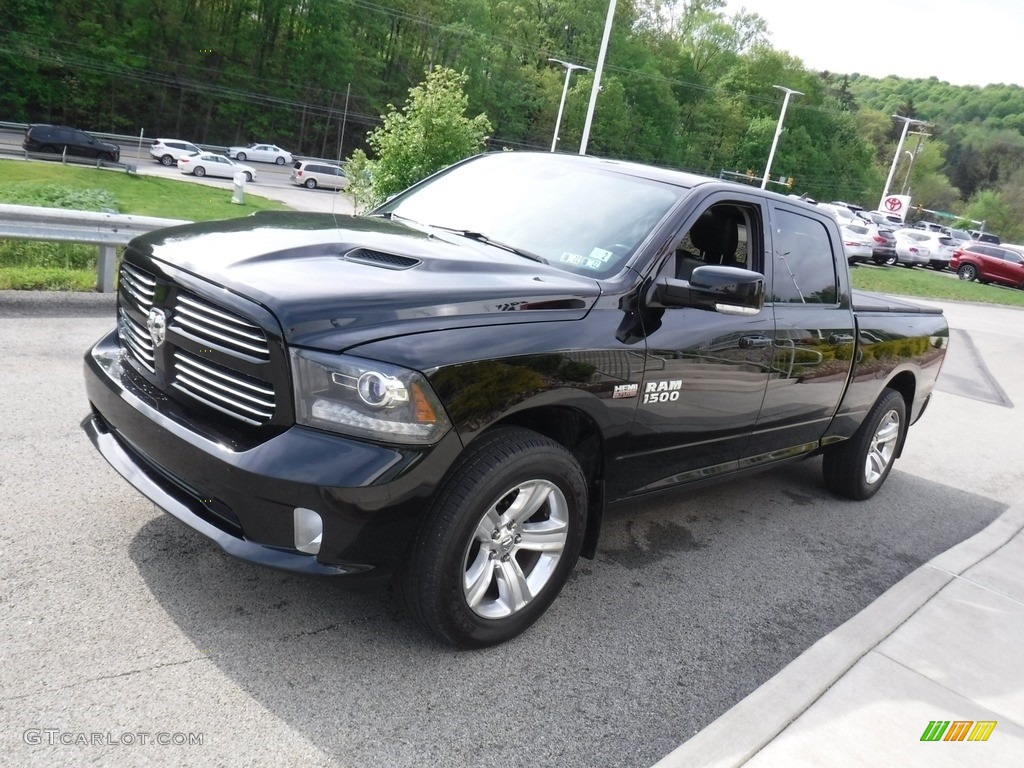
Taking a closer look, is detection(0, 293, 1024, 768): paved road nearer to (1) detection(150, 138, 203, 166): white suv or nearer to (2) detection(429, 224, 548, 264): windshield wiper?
(2) detection(429, 224, 548, 264): windshield wiper

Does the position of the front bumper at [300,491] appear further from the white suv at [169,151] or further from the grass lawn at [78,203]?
the white suv at [169,151]

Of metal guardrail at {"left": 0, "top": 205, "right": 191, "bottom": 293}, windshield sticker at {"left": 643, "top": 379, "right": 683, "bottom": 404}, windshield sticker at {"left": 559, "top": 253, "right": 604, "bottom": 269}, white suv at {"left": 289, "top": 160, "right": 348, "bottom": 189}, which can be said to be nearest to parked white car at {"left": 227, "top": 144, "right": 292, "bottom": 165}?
white suv at {"left": 289, "top": 160, "right": 348, "bottom": 189}

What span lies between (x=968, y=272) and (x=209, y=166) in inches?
1452

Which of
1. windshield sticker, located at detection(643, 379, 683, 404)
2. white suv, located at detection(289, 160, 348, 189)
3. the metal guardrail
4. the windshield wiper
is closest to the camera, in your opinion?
windshield sticker, located at detection(643, 379, 683, 404)

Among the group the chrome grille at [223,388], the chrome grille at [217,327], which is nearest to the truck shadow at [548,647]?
the chrome grille at [223,388]

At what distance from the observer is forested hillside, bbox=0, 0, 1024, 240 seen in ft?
194

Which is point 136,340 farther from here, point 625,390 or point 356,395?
point 625,390

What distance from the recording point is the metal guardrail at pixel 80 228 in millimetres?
7648

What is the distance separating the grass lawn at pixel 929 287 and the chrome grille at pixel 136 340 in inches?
932

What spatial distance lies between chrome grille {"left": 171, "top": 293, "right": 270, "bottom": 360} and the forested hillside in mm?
53812

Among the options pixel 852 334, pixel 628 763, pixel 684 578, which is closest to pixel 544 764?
pixel 628 763

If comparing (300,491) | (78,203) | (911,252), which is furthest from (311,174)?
(300,491)

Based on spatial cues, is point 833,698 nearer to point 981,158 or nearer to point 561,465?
point 561,465

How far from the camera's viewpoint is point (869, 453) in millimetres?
5953
